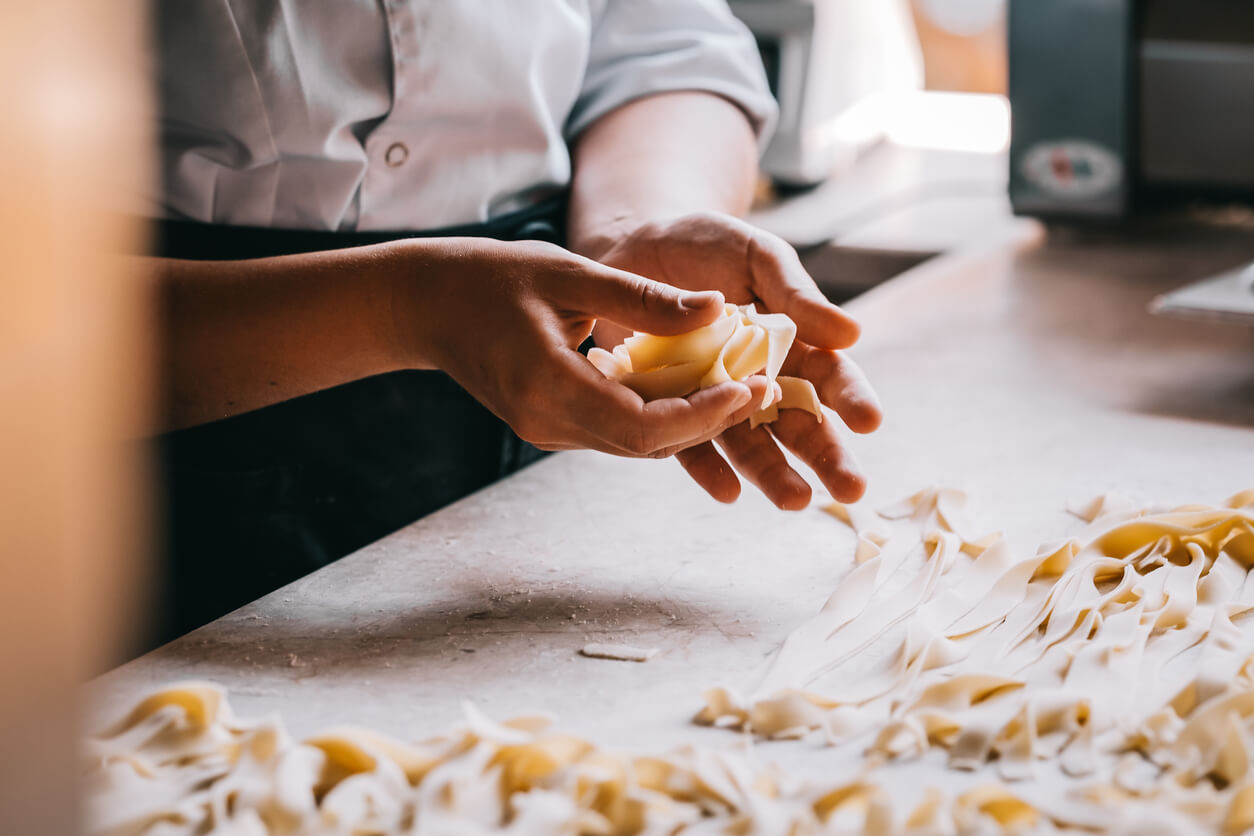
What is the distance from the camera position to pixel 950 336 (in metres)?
1.41

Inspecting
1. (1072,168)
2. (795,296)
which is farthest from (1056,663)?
(1072,168)

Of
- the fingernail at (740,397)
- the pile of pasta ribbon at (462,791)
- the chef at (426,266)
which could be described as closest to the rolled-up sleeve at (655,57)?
the chef at (426,266)

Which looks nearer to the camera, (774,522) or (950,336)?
(774,522)

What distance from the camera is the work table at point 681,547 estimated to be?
2.36 ft

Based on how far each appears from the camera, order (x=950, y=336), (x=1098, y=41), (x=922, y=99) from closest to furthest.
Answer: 1. (x=950, y=336)
2. (x=1098, y=41)
3. (x=922, y=99)

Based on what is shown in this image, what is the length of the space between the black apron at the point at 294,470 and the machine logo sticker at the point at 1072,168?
3.10ft

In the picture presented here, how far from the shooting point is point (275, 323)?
2.87ft

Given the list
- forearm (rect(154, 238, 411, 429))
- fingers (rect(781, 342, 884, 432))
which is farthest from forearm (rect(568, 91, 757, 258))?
forearm (rect(154, 238, 411, 429))

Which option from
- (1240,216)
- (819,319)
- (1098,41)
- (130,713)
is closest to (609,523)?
(819,319)

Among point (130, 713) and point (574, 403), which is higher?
point (574, 403)

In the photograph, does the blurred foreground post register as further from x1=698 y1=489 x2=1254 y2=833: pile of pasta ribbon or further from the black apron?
the black apron

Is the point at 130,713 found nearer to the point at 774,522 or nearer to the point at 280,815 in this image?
the point at 280,815

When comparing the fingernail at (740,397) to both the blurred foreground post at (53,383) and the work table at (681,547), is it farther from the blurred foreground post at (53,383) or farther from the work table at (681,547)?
the blurred foreground post at (53,383)

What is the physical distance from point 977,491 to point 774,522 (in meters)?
0.18
